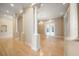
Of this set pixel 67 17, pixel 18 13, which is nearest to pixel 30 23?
pixel 18 13

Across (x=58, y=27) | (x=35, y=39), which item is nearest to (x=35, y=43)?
(x=35, y=39)

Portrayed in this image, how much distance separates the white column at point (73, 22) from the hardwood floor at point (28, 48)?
175 mm

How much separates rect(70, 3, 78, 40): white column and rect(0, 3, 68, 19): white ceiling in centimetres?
11

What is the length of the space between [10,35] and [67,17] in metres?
0.82

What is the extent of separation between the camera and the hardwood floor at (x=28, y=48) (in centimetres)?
185

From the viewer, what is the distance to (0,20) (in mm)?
1882

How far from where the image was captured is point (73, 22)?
185 centimetres

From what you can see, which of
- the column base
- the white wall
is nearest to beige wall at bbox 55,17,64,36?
the column base

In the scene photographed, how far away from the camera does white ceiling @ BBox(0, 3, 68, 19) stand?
1865 mm

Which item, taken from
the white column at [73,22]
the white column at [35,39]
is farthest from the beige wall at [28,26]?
the white column at [73,22]

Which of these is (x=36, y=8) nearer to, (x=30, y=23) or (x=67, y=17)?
(x=30, y=23)

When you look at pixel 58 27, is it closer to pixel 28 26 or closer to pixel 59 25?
pixel 59 25

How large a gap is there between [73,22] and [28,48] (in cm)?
70

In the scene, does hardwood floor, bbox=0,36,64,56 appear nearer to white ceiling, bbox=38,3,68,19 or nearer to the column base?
the column base
